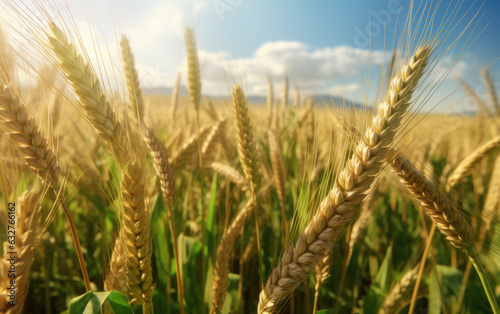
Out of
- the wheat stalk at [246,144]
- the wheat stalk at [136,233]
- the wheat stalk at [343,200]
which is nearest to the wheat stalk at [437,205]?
the wheat stalk at [343,200]

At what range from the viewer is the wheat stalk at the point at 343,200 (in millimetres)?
634

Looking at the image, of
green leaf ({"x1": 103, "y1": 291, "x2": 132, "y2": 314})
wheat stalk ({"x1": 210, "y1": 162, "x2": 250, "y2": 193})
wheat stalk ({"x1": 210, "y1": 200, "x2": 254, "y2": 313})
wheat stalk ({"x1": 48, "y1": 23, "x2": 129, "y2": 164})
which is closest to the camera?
wheat stalk ({"x1": 48, "y1": 23, "x2": 129, "y2": 164})

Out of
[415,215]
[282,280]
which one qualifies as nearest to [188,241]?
[282,280]

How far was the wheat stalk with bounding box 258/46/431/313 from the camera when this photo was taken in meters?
0.63

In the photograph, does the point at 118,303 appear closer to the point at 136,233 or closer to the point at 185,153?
the point at 136,233

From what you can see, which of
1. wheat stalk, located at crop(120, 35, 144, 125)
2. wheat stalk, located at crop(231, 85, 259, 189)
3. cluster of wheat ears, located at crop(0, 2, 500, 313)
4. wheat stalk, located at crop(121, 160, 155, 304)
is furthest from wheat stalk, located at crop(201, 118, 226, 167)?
wheat stalk, located at crop(121, 160, 155, 304)

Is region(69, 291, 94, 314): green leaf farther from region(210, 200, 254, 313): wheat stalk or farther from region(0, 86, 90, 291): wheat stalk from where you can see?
region(210, 200, 254, 313): wheat stalk

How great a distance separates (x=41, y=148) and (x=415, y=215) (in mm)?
2323

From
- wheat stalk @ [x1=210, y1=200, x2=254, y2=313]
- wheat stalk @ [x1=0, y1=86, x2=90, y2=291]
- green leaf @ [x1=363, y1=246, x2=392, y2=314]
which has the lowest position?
green leaf @ [x1=363, y1=246, x2=392, y2=314]

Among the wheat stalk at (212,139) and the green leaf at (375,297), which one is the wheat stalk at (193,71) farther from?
the green leaf at (375,297)

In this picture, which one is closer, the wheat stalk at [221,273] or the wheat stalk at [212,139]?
the wheat stalk at [221,273]

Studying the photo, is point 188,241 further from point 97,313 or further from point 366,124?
point 366,124

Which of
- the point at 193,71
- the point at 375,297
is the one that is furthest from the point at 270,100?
the point at 375,297

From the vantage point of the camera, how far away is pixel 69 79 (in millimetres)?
665
